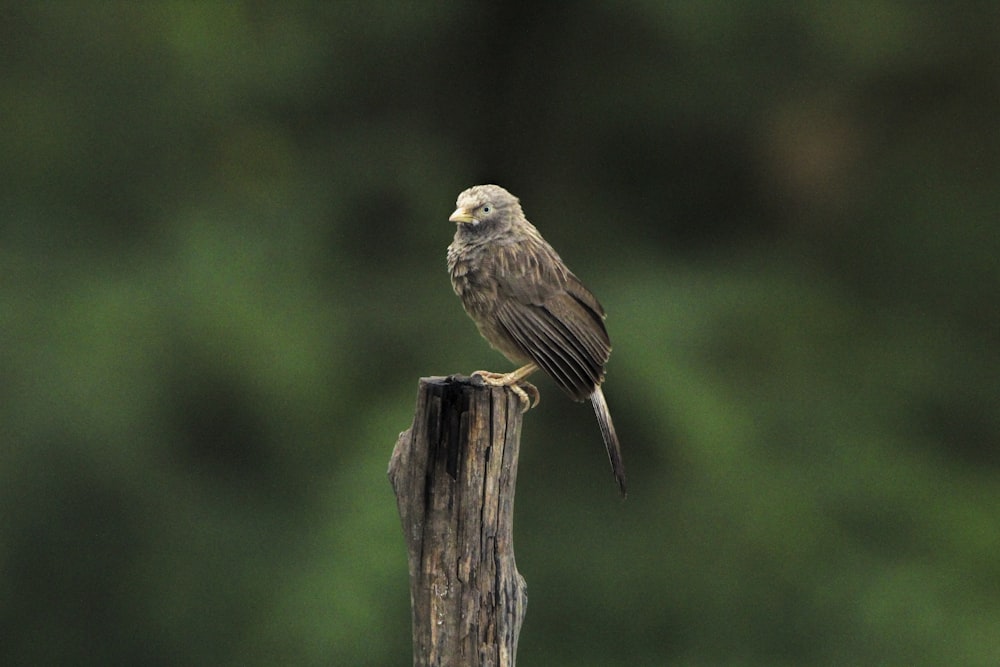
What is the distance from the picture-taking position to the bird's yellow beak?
3.50 meters

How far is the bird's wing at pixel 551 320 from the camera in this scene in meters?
3.43

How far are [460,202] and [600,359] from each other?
60 centimetres

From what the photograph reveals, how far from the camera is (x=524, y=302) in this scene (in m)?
3.49

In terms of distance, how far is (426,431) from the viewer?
3088mm

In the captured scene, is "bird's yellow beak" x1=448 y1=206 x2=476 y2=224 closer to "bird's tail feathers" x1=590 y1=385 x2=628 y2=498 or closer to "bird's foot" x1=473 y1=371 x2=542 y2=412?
"bird's foot" x1=473 y1=371 x2=542 y2=412

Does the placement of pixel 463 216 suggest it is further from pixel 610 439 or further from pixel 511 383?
pixel 610 439

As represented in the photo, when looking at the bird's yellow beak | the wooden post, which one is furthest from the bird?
the wooden post

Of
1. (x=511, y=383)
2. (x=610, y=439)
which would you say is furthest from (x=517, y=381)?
(x=610, y=439)

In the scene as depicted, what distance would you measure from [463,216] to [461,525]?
0.91 m

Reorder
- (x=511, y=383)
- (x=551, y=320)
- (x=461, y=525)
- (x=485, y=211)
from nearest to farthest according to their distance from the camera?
(x=461, y=525), (x=511, y=383), (x=551, y=320), (x=485, y=211)

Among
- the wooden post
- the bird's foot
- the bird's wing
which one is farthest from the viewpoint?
the bird's wing

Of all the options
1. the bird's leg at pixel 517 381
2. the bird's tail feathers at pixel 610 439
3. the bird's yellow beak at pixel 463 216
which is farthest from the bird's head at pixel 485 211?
the bird's tail feathers at pixel 610 439

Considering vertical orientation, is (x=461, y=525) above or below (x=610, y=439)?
below

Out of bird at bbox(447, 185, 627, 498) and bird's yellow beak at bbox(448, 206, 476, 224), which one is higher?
bird's yellow beak at bbox(448, 206, 476, 224)
